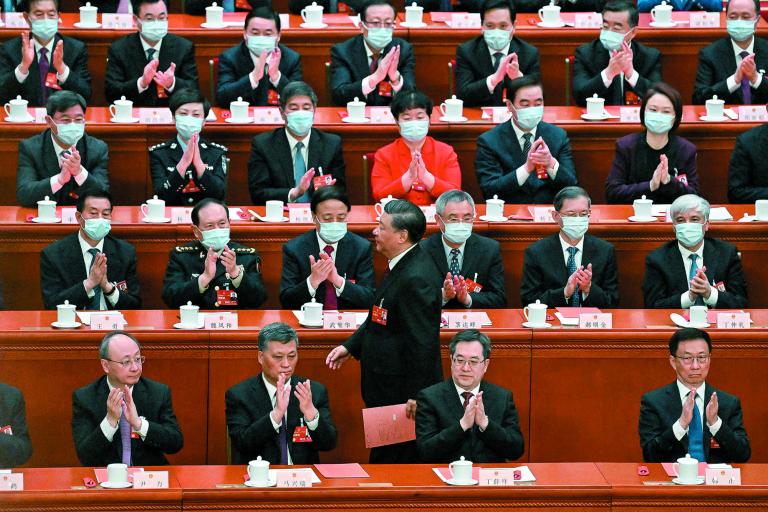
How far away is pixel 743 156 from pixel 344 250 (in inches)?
70.1

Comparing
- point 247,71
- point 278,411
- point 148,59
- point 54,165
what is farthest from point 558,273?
point 148,59

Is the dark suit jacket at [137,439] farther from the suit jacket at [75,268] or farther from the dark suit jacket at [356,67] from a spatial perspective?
the dark suit jacket at [356,67]

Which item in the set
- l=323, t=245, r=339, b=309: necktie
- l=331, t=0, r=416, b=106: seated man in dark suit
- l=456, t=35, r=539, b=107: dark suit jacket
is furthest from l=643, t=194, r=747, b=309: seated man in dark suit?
l=331, t=0, r=416, b=106: seated man in dark suit

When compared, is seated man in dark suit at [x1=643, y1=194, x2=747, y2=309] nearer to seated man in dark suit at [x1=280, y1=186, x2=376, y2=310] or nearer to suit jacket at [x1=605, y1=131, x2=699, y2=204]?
suit jacket at [x1=605, y1=131, x2=699, y2=204]

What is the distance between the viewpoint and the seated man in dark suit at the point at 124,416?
16.1ft

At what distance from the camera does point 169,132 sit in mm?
6602

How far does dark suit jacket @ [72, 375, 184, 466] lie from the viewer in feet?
16.1

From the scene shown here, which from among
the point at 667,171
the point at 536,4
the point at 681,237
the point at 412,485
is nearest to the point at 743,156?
the point at 667,171

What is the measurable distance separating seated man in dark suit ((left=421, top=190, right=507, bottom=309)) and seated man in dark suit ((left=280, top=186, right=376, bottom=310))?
0.25 metres

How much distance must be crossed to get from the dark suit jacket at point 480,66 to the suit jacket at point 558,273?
1.28 meters

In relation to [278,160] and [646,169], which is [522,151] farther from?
[278,160]

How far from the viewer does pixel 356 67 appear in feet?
23.2

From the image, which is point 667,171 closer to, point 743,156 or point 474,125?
point 743,156

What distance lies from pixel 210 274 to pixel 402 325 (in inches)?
37.7
